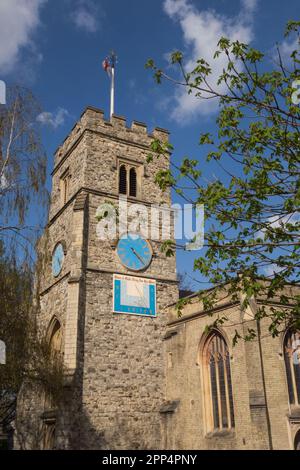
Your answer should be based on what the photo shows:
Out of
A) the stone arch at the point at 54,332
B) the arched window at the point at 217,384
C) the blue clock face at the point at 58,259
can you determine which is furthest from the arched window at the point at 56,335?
the arched window at the point at 217,384

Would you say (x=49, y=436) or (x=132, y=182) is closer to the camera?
(x=49, y=436)

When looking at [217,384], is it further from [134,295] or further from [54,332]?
[54,332]

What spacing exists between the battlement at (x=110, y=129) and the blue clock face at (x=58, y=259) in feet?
18.8

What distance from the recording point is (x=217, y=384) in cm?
1762

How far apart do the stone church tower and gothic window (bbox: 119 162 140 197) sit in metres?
0.05

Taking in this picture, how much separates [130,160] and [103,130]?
79.4 inches

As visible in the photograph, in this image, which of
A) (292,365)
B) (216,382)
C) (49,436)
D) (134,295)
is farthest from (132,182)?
(49,436)

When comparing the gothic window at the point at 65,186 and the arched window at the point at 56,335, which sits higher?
the gothic window at the point at 65,186

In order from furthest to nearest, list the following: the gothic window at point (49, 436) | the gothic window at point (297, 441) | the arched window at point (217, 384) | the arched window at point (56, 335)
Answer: the arched window at point (56, 335) < the gothic window at point (49, 436) < the arched window at point (217, 384) < the gothic window at point (297, 441)

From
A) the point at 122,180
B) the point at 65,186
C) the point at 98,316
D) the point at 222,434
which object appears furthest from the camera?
the point at 65,186

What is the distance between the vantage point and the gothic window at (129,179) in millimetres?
23234

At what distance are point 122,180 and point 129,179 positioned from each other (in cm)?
41

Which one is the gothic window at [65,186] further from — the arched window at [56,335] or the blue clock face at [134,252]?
the arched window at [56,335]
